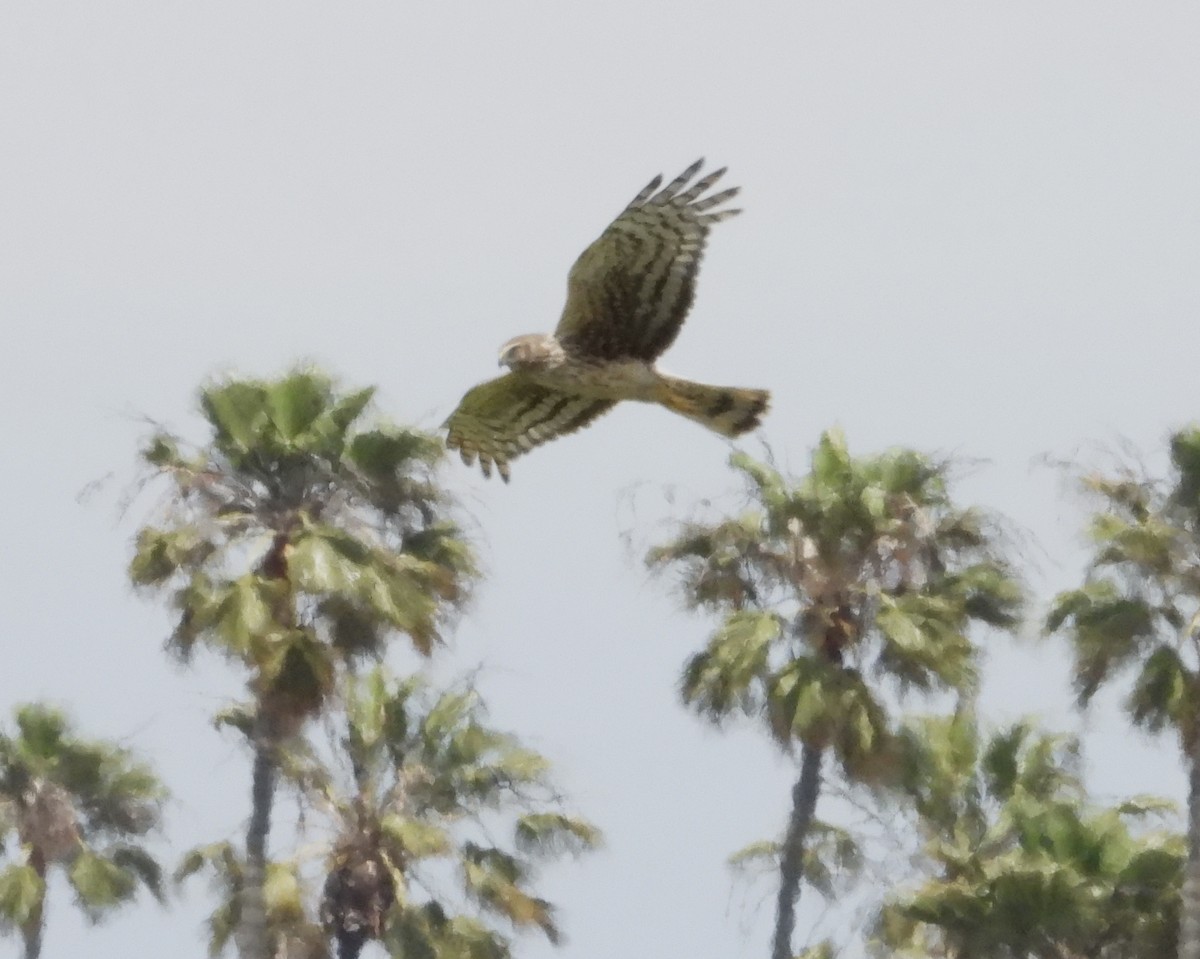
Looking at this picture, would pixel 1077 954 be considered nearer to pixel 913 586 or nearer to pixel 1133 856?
pixel 1133 856

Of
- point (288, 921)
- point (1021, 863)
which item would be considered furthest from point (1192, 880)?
point (288, 921)

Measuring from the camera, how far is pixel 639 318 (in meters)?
14.7

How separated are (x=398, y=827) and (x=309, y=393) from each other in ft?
9.79

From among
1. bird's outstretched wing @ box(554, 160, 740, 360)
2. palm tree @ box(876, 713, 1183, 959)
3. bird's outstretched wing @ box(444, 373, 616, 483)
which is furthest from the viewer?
palm tree @ box(876, 713, 1183, 959)

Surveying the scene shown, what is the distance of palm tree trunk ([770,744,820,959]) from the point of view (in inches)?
773

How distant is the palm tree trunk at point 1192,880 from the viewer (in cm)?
1905

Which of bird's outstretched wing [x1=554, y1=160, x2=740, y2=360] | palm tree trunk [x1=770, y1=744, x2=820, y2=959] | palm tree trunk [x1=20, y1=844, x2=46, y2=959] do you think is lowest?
palm tree trunk [x1=20, y1=844, x2=46, y2=959]

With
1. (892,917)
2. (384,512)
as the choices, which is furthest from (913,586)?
(384,512)

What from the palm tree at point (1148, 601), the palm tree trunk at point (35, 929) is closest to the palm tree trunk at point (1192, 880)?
the palm tree at point (1148, 601)

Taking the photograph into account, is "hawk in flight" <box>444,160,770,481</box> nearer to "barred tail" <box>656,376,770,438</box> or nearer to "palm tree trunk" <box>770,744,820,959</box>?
"barred tail" <box>656,376,770,438</box>

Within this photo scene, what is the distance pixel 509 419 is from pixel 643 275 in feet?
5.43

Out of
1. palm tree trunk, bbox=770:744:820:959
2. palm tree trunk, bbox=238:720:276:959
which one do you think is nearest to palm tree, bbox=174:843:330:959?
palm tree trunk, bbox=238:720:276:959

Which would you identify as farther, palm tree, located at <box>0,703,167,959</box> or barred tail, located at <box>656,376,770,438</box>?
palm tree, located at <box>0,703,167,959</box>

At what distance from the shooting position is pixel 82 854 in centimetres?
2134
